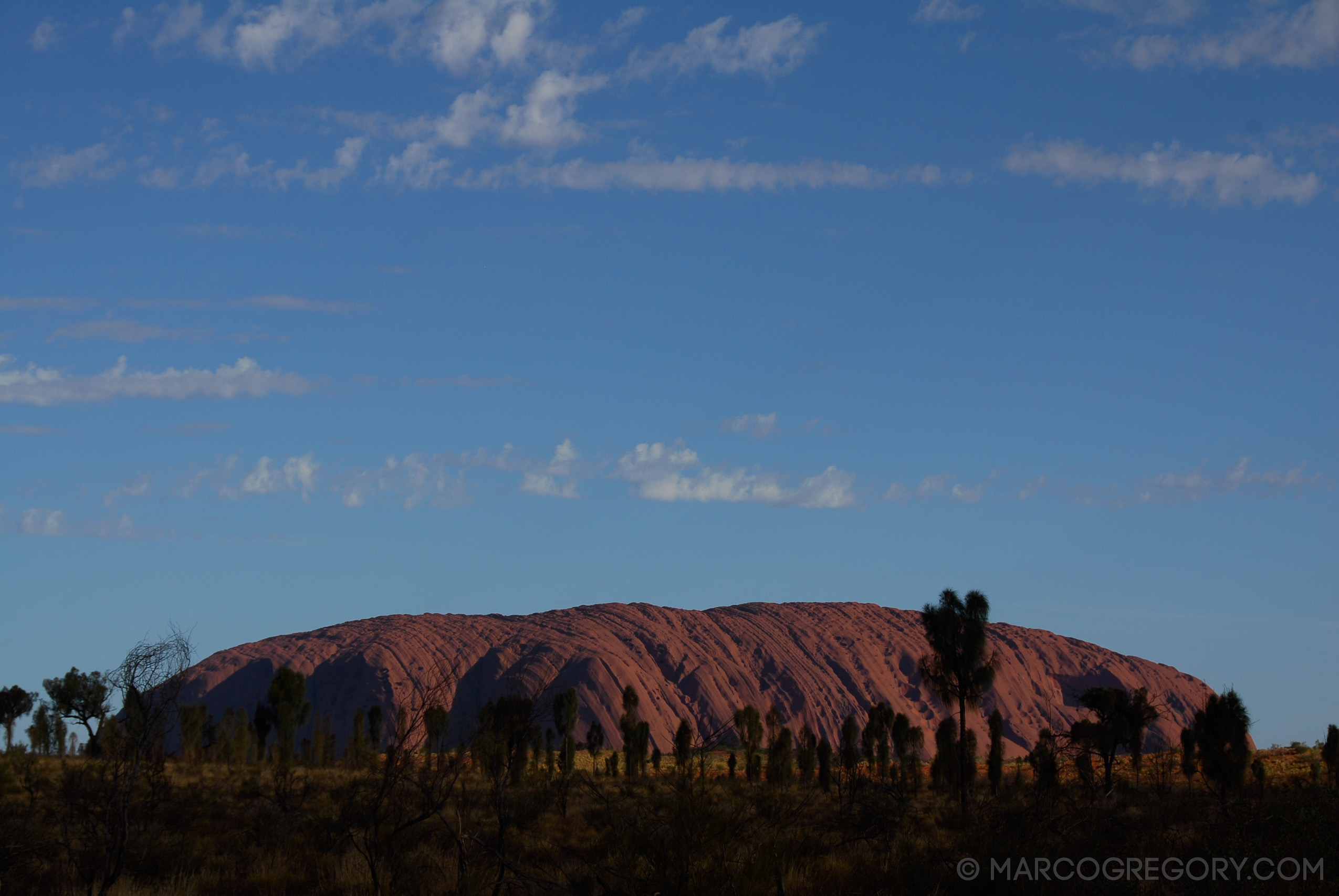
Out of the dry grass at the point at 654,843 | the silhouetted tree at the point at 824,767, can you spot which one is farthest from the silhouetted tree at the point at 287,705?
the dry grass at the point at 654,843

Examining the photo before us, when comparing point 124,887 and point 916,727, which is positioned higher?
point 124,887

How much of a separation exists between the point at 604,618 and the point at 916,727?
10276cm

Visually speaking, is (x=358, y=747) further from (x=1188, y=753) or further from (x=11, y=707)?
(x=1188, y=753)

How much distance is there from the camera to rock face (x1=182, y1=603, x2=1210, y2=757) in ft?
456

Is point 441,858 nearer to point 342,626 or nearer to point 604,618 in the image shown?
point 604,618

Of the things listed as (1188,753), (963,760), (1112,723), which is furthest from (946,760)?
(963,760)

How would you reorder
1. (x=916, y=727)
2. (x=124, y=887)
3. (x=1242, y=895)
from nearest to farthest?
(x=1242, y=895)
(x=124, y=887)
(x=916, y=727)

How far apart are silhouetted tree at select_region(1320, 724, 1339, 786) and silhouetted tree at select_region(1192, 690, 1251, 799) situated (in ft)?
40.6

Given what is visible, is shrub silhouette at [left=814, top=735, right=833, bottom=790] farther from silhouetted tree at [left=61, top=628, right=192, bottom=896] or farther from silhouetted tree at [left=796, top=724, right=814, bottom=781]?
silhouetted tree at [left=61, top=628, right=192, bottom=896]

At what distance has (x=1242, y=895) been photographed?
40.4 feet

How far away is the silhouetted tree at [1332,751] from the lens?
151ft

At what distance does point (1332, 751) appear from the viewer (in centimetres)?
4662

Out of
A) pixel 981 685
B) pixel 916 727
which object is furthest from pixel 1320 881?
pixel 916 727

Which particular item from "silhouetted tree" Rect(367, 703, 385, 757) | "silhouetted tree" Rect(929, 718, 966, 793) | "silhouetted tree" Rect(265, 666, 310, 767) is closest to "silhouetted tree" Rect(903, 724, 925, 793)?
"silhouetted tree" Rect(929, 718, 966, 793)
